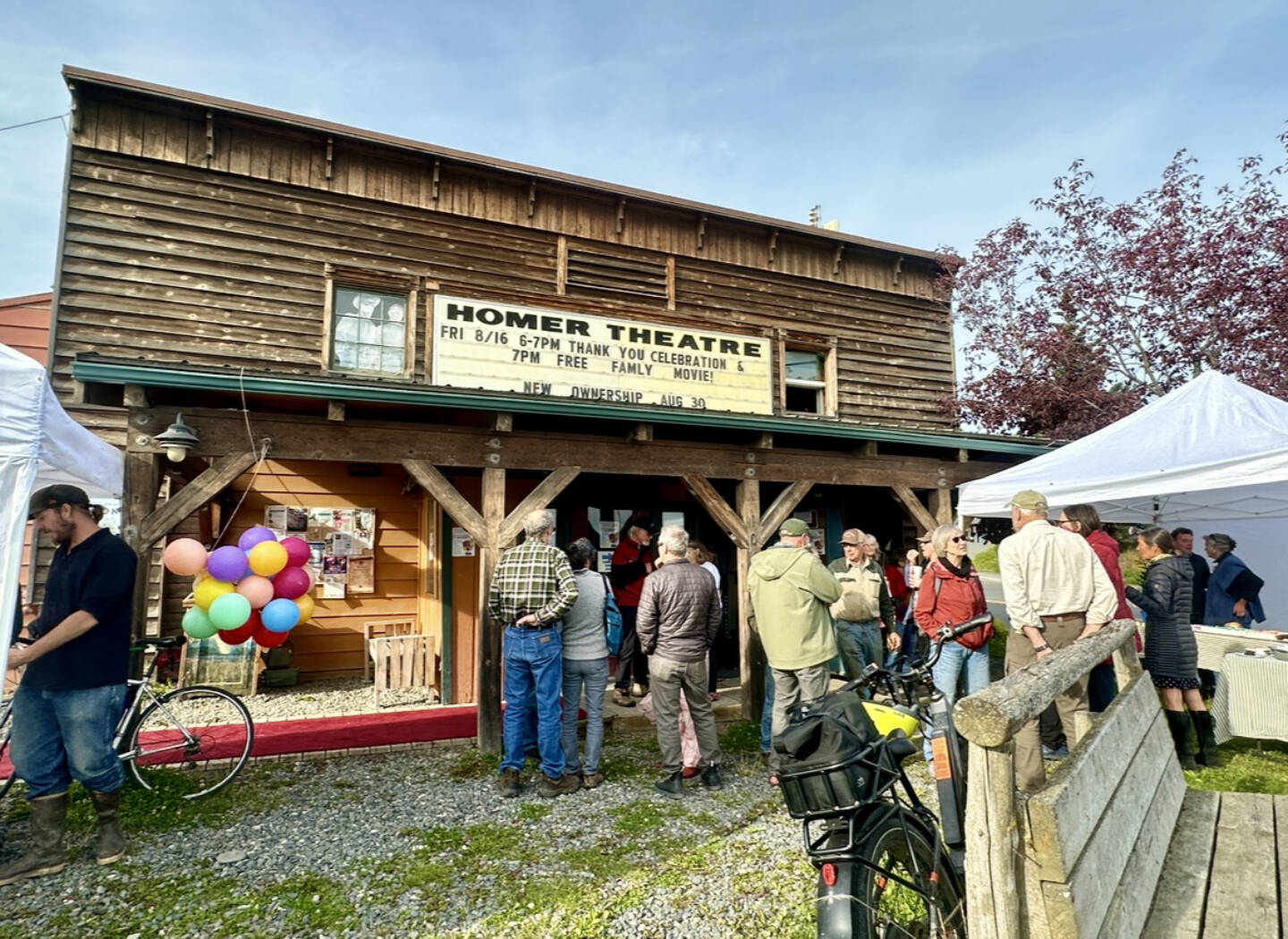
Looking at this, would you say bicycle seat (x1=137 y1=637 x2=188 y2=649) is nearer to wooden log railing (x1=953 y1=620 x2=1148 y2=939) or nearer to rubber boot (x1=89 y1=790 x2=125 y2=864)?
rubber boot (x1=89 y1=790 x2=125 y2=864)

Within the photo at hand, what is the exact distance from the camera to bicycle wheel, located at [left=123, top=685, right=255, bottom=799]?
4.77 metres

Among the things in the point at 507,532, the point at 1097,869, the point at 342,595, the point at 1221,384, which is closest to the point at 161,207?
the point at 342,595

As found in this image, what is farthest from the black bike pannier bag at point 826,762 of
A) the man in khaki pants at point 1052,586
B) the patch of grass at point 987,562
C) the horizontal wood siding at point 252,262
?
the patch of grass at point 987,562

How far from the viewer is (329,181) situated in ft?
26.8

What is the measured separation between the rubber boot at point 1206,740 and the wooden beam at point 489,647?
530 centimetres

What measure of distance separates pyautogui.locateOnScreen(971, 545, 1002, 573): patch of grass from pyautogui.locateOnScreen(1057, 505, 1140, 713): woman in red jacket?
26817 mm

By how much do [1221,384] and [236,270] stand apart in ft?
32.9

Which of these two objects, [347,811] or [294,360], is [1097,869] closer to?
[347,811]

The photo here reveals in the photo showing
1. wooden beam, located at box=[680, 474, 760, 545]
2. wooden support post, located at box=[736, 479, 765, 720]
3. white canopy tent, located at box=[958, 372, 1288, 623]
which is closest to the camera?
white canopy tent, located at box=[958, 372, 1288, 623]

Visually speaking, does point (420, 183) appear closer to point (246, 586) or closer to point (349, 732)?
point (246, 586)

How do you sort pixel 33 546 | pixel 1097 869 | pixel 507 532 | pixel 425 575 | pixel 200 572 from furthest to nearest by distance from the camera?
pixel 425 575 → pixel 33 546 → pixel 507 532 → pixel 200 572 → pixel 1097 869

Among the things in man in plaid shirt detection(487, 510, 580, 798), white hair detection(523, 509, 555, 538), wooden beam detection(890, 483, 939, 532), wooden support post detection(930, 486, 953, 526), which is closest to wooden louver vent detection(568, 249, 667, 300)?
wooden beam detection(890, 483, 939, 532)

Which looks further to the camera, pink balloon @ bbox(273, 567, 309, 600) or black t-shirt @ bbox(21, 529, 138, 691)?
pink balloon @ bbox(273, 567, 309, 600)

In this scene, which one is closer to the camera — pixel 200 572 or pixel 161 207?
pixel 200 572
